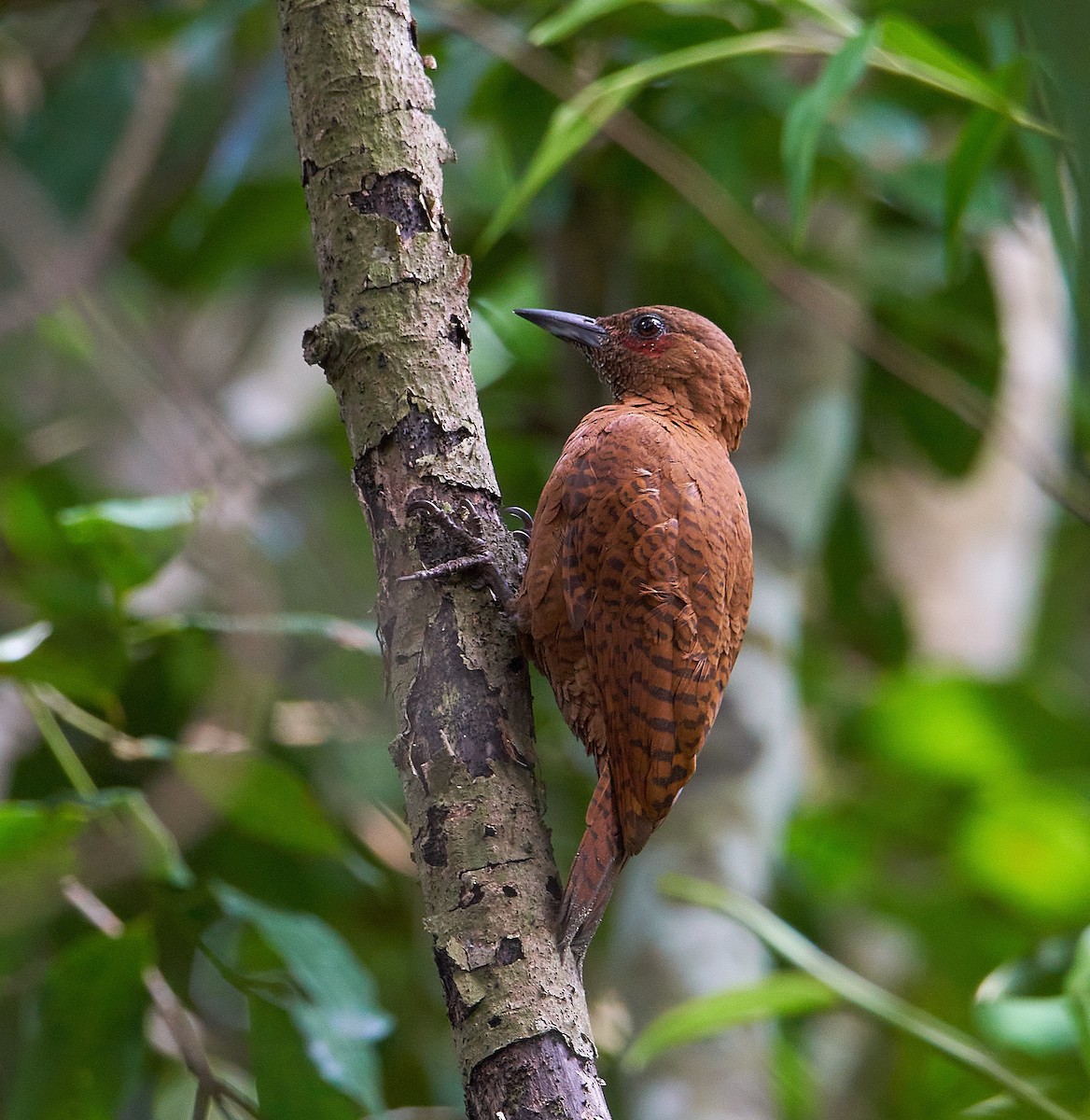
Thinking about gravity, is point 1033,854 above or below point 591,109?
below

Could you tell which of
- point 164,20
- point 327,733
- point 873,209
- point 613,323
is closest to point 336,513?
point 327,733

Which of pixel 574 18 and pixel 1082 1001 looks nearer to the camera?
pixel 1082 1001

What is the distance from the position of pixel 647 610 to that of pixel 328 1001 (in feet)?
2.75

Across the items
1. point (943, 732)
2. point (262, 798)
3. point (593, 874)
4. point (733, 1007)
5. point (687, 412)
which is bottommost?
point (593, 874)

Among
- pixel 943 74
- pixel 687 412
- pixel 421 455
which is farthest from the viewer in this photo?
pixel 687 412

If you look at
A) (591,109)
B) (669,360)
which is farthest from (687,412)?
(591,109)

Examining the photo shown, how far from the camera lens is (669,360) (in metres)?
2.46

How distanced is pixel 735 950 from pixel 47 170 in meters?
2.52

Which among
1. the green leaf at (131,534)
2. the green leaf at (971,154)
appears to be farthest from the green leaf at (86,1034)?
the green leaf at (971,154)

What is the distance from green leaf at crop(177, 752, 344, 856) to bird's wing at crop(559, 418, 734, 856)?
1.94 feet

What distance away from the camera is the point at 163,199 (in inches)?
153

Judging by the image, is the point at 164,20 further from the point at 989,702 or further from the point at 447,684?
the point at 989,702

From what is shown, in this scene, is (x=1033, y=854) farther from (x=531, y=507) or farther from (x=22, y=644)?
(x=22, y=644)

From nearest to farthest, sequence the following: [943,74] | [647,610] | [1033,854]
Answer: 1. [647,610]
2. [943,74]
3. [1033,854]
